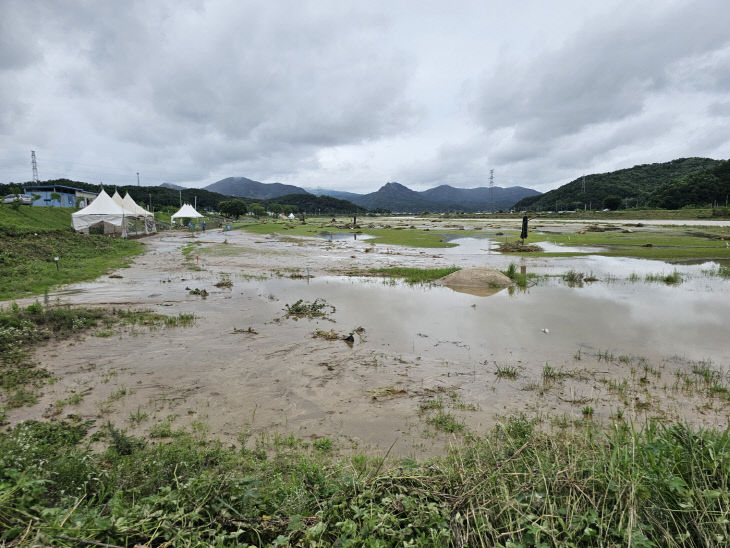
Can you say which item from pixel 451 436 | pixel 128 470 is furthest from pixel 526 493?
pixel 128 470

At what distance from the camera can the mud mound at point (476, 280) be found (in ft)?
58.2

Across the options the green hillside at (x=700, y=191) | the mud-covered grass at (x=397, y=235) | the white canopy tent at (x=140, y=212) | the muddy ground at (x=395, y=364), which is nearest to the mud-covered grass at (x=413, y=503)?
the muddy ground at (x=395, y=364)

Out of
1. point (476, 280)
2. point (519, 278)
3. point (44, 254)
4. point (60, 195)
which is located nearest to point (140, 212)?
point (60, 195)

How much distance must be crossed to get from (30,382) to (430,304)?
39.7 feet

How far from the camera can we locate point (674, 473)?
315 cm

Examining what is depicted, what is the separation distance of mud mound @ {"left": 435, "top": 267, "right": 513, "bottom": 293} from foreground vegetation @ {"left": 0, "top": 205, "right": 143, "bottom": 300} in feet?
60.5

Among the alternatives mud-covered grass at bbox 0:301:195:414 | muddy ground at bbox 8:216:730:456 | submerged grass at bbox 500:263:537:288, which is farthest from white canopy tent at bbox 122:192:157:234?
submerged grass at bbox 500:263:537:288

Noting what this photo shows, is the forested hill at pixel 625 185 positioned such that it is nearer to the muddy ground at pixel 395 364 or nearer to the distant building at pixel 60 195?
the muddy ground at pixel 395 364

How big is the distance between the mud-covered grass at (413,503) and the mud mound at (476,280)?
14103mm

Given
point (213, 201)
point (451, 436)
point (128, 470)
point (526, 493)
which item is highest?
point (213, 201)

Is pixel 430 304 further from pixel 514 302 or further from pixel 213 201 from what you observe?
pixel 213 201

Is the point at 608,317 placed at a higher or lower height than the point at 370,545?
lower

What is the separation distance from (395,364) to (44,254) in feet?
83.8

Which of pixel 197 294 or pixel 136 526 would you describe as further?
pixel 197 294
